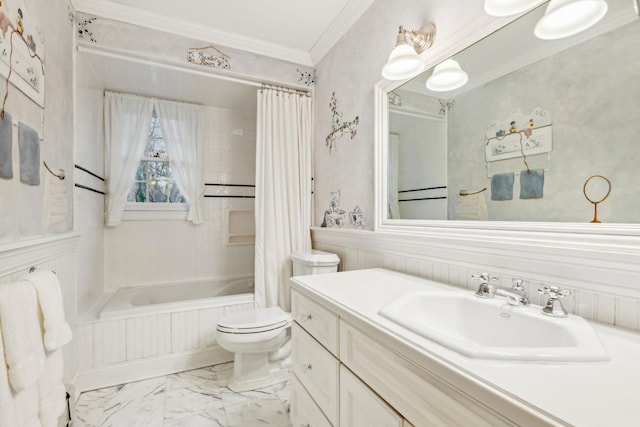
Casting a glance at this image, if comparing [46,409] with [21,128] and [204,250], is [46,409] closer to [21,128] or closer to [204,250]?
[21,128]

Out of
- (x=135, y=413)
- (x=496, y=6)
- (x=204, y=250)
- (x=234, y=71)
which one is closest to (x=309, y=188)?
(x=234, y=71)

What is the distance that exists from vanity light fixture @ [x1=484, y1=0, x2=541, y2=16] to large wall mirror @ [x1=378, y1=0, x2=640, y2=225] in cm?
6

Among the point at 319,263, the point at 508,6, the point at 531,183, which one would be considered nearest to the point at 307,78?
the point at 319,263

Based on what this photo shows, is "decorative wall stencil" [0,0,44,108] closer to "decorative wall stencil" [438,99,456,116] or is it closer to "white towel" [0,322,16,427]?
"white towel" [0,322,16,427]

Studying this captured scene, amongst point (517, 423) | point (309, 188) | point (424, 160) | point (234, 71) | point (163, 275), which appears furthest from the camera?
point (163, 275)

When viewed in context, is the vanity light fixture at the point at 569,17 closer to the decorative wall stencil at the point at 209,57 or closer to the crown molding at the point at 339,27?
the crown molding at the point at 339,27

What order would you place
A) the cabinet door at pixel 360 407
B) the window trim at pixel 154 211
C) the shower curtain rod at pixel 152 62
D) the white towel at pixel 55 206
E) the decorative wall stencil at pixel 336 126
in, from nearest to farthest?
the cabinet door at pixel 360 407
the white towel at pixel 55 206
the shower curtain rod at pixel 152 62
the decorative wall stencil at pixel 336 126
the window trim at pixel 154 211

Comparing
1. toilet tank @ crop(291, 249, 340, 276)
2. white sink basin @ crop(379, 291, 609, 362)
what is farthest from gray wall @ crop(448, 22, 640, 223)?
toilet tank @ crop(291, 249, 340, 276)

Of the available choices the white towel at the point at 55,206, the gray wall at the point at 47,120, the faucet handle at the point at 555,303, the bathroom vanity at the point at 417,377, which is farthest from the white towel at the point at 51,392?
the faucet handle at the point at 555,303

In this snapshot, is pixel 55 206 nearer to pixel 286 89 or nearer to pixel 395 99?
pixel 286 89

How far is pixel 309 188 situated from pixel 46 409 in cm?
193

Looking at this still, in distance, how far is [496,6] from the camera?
0.95 meters

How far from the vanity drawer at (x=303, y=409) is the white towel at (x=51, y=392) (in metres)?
0.89

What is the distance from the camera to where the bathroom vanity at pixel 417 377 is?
455 millimetres
